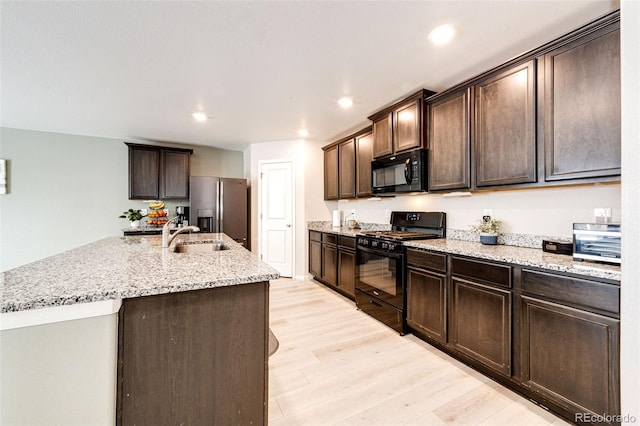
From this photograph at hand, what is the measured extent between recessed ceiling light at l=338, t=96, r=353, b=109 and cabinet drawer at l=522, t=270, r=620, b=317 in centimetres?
234

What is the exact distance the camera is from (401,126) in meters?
2.95

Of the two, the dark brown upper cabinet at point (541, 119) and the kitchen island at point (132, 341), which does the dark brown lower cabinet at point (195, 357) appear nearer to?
the kitchen island at point (132, 341)

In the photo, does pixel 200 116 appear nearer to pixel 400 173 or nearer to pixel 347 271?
pixel 400 173

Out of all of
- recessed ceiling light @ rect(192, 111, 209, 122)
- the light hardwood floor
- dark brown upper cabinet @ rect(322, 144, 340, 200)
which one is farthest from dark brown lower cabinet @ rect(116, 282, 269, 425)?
dark brown upper cabinet @ rect(322, 144, 340, 200)

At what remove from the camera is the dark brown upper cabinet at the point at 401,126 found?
2719mm

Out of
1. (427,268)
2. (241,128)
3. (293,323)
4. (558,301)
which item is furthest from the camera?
(241,128)

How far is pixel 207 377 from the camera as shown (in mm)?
1070

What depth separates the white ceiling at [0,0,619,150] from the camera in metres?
1.66

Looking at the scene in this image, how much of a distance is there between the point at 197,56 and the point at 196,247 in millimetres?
1602

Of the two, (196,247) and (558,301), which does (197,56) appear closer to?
(196,247)

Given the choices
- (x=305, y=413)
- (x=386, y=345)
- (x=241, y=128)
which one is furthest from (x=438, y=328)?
(x=241, y=128)

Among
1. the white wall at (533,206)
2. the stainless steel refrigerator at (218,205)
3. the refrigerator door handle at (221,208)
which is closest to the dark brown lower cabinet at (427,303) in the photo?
the white wall at (533,206)

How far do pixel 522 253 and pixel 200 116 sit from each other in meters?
3.81
